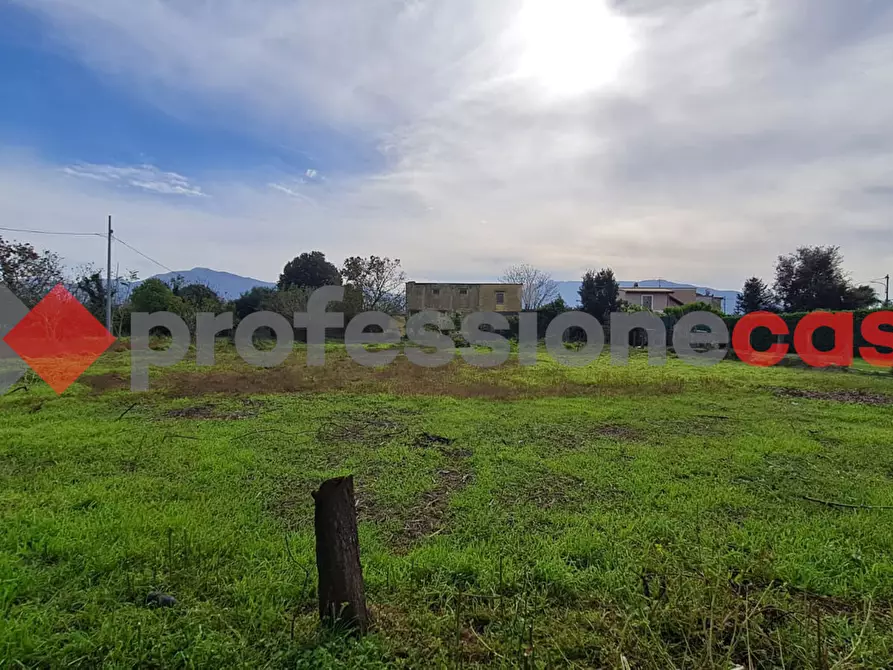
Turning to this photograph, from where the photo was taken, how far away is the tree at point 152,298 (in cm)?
1477

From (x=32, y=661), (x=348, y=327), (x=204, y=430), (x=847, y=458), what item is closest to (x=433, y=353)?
(x=348, y=327)

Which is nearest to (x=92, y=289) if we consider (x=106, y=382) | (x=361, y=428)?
(x=106, y=382)

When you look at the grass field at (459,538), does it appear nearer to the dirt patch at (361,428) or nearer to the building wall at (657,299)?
the dirt patch at (361,428)

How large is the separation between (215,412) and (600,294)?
2080 cm

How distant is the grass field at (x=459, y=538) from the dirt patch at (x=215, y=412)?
0.23ft

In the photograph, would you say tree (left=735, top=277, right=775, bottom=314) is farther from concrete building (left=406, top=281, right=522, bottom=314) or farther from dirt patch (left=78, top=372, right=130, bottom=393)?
dirt patch (left=78, top=372, right=130, bottom=393)

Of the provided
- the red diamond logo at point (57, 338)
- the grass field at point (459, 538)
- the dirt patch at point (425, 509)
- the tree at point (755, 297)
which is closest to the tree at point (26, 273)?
the red diamond logo at point (57, 338)

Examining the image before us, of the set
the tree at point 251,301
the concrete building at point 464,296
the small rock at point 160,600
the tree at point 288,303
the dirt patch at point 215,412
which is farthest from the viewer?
the concrete building at point 464,296

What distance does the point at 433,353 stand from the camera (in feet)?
44.2

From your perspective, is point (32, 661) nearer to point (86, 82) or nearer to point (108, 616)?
point (108, 616)

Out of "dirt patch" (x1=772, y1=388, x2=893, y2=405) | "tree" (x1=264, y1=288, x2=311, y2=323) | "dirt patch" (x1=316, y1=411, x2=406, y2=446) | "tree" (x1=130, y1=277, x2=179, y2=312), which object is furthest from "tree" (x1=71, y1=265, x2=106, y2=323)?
"dirt patch" (x1=772, y1=388, x2=893, y2=405)

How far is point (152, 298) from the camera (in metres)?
14.8

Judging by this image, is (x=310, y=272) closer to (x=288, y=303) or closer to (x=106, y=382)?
(x=288, y=303)

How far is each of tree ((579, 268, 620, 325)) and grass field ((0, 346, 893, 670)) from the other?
18.0 m
